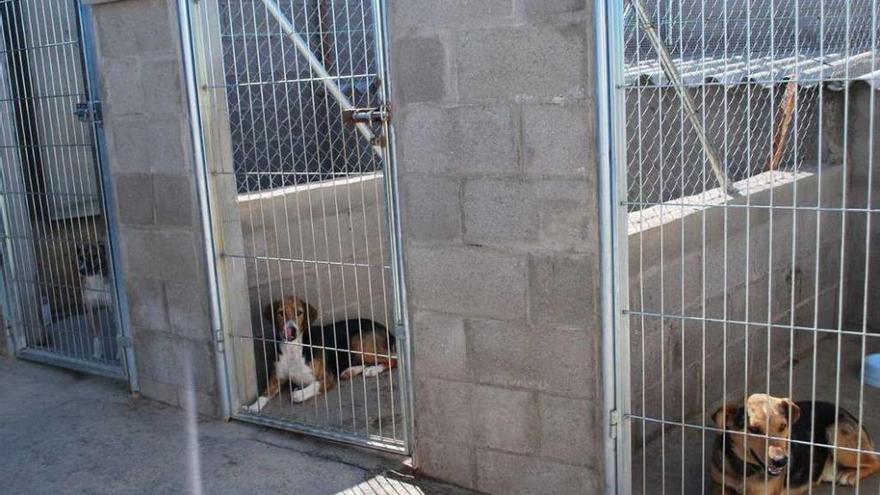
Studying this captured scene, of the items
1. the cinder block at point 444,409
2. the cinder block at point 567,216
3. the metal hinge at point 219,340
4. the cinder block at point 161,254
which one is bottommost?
the cinder block at point 444,409

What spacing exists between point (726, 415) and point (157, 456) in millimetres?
2737

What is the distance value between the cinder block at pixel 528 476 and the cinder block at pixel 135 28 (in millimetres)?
2632

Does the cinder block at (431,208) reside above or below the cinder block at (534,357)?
above

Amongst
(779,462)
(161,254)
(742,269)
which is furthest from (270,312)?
(779,462)

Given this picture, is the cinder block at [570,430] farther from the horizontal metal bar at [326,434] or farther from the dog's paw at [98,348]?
the dog's paw at [98,348]

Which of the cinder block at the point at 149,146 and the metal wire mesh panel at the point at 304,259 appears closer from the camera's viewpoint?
the metal wire mesh panel at the point at 304,259

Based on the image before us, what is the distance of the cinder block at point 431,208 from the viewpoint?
3.62 metres

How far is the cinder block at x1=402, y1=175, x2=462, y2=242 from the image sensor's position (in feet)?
11.9

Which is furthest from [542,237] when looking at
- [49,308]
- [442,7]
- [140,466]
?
[49,308]

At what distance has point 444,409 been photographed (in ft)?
12.6

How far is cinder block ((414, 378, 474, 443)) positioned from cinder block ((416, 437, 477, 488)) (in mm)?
33

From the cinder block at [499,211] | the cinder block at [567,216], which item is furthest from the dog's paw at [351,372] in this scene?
the cinder block at [567,216]

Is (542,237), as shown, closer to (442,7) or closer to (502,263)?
(502,263)

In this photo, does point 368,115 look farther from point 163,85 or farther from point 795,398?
point 795,398
